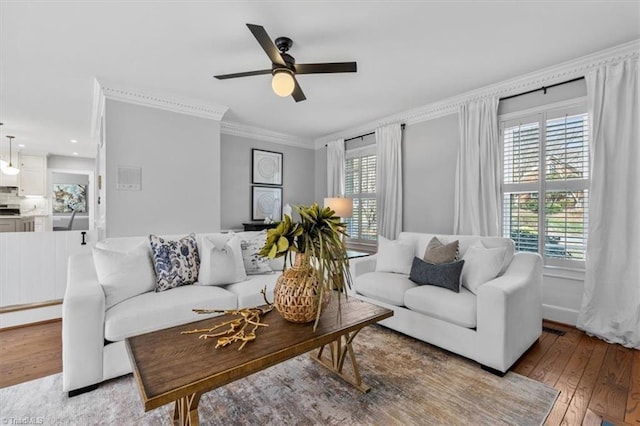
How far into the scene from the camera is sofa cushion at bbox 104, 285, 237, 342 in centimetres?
197

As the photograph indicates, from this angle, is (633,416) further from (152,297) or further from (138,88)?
(138,88)

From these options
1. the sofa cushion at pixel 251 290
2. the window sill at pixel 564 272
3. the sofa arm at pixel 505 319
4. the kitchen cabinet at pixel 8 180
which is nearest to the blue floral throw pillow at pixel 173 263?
the sofa cushion at pixel 251 290

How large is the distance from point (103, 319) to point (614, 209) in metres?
4.20

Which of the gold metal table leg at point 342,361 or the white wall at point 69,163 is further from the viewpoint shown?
the white wall at point 69,163

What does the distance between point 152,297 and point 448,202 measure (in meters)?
3.57

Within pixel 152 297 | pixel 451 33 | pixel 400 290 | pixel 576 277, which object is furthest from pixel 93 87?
pixel 576 277

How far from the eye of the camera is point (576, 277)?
301 cm

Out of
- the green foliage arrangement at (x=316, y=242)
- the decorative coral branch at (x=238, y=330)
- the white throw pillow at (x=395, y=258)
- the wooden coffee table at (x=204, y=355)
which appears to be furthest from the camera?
the white throw pillow at (x=395, y=258)

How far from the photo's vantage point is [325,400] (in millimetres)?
1811

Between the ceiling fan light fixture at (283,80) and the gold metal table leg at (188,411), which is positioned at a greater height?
the ceiling fan light fixture at (283,80)

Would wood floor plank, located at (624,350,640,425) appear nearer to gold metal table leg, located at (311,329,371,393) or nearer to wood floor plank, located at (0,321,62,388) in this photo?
gold metal table leg, located at (311,329,371,393)

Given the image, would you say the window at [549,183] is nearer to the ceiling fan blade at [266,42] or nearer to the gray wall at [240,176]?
the ceiling fan blade at [266,42]

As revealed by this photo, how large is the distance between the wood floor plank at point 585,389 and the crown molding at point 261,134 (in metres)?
5.04

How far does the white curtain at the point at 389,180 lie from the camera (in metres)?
4.55
